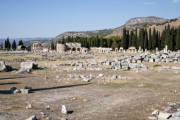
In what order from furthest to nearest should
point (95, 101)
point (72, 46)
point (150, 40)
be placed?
1. point (72, 46)
2. point (150, 40)
3. point (95, 101)

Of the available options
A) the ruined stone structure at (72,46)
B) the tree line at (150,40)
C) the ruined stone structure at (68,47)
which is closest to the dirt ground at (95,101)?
→ the tree line at (150,40)

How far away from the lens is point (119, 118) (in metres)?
9.02

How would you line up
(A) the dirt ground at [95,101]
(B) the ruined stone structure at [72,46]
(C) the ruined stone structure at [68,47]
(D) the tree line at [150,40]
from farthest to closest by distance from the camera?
(B) the ruined stone structure at [72,46] < (C) the ruined stone structure at [68,47] < (D) the tree line at [150,40] < (A) the dirt ground at [95,101]

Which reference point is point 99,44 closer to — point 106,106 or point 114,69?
point 114,69

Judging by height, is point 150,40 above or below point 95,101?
above

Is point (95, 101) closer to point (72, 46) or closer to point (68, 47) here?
point (68, 47)

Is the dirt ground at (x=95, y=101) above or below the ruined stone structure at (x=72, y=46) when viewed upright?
below

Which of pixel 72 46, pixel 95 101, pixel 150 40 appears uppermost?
pixel 150 40

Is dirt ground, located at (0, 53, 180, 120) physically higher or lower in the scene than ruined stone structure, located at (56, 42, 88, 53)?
lower

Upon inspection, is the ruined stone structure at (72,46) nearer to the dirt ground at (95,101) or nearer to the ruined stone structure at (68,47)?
the ruined stone structure at (68,47)

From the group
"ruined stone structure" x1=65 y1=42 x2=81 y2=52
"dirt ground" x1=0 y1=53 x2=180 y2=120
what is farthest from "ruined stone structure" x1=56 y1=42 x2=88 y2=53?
"dirt ground" x1=0 y1=53 x2=180 y2=120

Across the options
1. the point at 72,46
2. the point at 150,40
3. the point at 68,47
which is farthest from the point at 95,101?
the point at 72,46

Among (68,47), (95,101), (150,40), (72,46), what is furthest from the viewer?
(72,46)

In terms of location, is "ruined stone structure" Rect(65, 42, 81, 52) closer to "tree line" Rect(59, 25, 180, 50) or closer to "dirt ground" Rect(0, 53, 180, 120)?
"tree line" Rect(59, 25, 180, 50)
